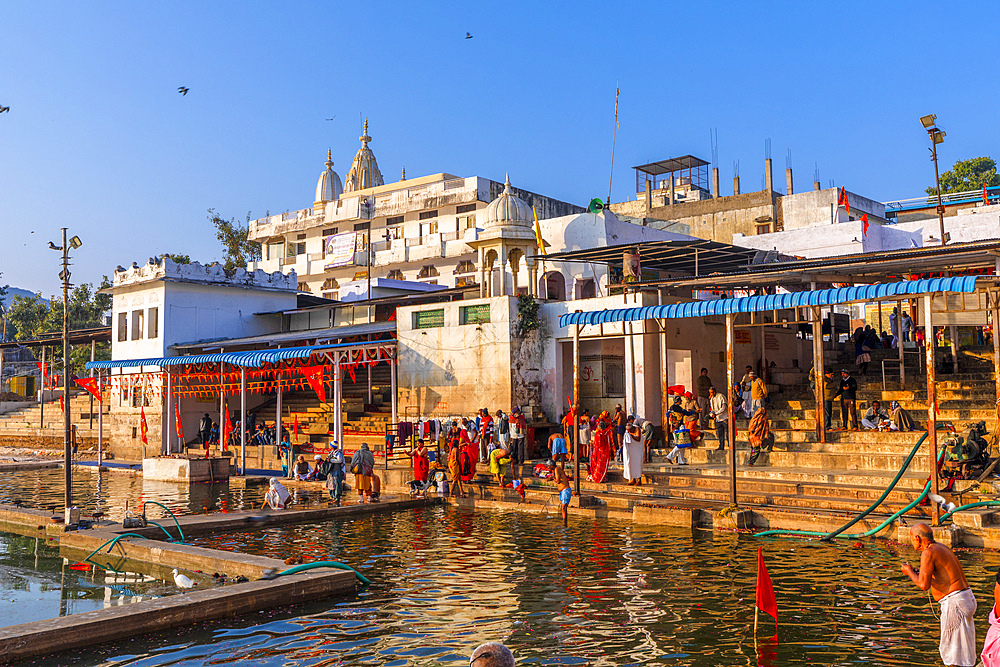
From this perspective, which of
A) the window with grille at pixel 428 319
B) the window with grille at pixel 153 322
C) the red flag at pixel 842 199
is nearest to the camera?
the window with grille at pixel 428 319

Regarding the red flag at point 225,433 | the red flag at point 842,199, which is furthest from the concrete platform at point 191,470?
the red flag at point 842,199

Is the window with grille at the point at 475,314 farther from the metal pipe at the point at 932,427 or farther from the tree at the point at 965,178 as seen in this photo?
the tree at the point at 965,178

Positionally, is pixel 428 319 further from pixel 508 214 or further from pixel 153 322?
pixel 153 322

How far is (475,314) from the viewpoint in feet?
79.1

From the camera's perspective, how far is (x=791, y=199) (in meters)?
41.7

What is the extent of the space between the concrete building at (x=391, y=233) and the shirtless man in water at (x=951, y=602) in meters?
33.7

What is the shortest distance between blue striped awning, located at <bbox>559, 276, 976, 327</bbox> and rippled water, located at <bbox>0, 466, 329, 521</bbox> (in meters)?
7.66

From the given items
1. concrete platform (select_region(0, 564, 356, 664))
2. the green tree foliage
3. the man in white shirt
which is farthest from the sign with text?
concrete platform (select_region(0, 564, 356, 664))

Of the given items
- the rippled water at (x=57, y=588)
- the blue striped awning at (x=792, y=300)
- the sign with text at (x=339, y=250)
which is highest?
the sign with text at (x=339, y=250)

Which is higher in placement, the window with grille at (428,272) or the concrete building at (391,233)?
the concrete building at (391,233)

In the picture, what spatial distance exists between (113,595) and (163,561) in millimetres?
1776

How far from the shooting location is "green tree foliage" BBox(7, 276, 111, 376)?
169ft

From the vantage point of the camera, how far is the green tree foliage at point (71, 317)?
169ft

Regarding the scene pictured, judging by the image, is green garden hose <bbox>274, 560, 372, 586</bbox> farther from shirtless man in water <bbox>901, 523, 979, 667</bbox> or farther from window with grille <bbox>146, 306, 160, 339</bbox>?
window with grille <bbox>146, 306, 160, 339</bbox>
